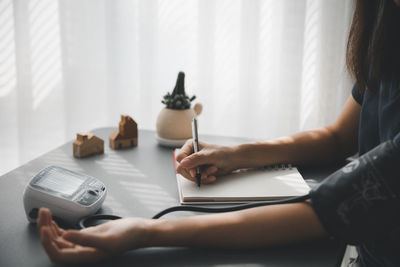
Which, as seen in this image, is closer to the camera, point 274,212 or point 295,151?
point 274,212

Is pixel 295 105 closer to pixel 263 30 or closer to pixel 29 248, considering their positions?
pixel 263 30

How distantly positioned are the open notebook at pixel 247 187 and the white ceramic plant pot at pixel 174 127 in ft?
0.82

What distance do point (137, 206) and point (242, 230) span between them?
9.2 inches

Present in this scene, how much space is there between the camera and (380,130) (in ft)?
2.31

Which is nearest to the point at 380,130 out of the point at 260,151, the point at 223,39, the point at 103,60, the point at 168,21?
the point at 260,151

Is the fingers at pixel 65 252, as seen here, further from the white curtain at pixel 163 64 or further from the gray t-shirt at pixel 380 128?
A: the white curtain at pixel 163 64

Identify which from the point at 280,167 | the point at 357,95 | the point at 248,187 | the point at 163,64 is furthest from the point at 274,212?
the point at 163,64

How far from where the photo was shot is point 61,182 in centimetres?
70

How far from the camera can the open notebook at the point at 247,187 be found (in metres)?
0.75

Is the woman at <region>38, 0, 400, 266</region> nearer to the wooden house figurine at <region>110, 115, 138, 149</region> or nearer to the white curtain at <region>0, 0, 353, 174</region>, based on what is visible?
the wooden house figurine at <region>110, 115, 138, 149</region>

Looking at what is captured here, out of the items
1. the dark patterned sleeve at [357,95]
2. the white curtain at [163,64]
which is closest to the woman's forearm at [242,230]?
the dark patterned sleeve at [357,95]

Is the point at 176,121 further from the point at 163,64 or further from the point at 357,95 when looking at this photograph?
the point at 163,64

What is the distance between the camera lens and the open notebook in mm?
747

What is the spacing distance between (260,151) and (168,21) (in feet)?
4.02
